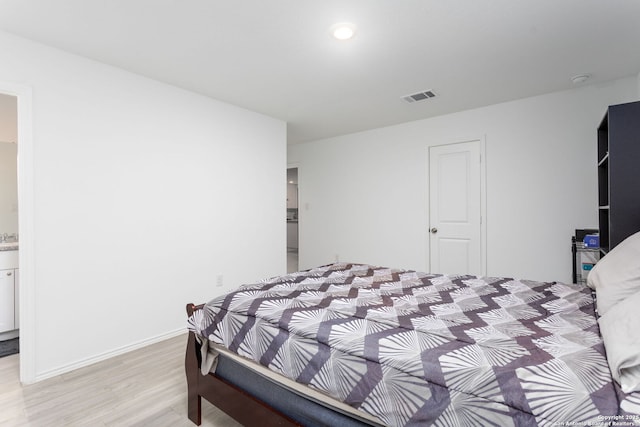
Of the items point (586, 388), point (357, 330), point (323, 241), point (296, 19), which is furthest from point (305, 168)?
point (586, 388)

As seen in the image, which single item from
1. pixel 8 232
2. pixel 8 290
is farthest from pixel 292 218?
pixel 8 290

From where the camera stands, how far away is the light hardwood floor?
73.5 inches

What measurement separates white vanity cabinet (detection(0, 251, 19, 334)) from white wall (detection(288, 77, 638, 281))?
3.82 metres

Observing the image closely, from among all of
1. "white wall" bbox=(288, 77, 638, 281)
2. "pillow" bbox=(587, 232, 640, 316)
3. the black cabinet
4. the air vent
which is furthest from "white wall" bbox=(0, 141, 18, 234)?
the black cabinet

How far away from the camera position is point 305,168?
5.76m

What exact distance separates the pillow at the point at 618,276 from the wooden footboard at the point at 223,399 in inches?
57.7

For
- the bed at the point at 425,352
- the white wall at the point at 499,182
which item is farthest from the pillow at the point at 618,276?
the white wall at the point at 499,182

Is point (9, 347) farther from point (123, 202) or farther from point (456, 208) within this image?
point (456, 208)

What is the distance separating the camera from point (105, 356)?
2.67 m

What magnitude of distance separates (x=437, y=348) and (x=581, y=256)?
300cm

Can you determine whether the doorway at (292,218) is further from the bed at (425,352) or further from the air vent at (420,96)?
the bed at (425,352)

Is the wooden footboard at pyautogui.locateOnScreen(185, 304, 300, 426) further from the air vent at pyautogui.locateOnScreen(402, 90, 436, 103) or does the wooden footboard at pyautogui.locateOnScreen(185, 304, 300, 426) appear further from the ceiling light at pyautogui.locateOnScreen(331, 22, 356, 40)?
the air vent at pyautogui.locateOnScreen(402, 90, 436, 103)

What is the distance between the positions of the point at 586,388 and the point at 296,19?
7.48ft

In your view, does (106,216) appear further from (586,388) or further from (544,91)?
(544,91)
